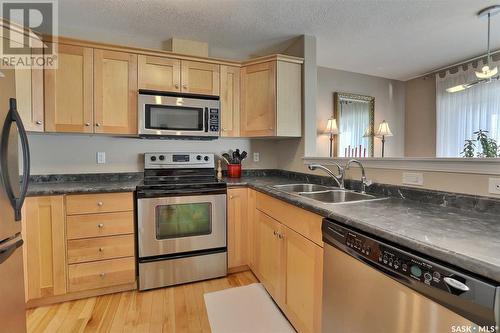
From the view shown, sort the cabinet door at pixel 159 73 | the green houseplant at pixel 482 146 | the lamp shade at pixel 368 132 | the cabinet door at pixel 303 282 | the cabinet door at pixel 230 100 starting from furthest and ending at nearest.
→ the lamp shade at pixel 368 132, the green houseplant at pixel 482 146, the cabinet door at pixel 230 100, the cabinet door at pixel 159 73, the cabinet door at pixel 303 282

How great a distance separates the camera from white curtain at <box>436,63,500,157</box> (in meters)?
3.26

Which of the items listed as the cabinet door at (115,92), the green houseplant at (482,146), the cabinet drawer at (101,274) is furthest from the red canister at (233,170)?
the green houseplant at (482,146)

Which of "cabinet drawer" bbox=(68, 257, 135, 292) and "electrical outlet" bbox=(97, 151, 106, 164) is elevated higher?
"electrical outlet" bbox=(97, 151, 106, 164)

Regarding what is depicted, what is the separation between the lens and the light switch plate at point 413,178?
1.44 m

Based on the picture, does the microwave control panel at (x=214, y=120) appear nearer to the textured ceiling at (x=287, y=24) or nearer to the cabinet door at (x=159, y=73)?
the cabinet door at (x=159, y=73)

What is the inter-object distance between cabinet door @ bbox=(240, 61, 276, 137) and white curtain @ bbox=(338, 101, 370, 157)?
169cm

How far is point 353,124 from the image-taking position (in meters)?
3.82

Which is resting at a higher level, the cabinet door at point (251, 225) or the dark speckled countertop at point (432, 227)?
the dark speckled countertop at point (432, 227)

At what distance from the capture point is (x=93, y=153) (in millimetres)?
2441

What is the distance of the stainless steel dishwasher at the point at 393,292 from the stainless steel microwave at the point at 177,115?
1.64 meters

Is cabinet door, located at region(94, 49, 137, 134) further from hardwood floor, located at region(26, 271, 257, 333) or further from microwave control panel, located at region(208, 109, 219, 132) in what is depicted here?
hardwood floor, located at region(26, 271, 257, 333)

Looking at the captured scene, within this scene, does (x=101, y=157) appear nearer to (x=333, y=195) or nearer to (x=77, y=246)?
(x=77, y=246)

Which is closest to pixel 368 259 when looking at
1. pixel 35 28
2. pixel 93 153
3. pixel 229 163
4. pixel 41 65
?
pixel 229 163

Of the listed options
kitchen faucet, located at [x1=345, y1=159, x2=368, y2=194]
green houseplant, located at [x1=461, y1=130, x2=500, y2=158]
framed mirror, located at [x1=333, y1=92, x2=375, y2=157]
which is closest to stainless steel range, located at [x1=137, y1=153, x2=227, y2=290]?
kitchen faucet, located at [x1=345, y1=159, x2=368, y2=194]
